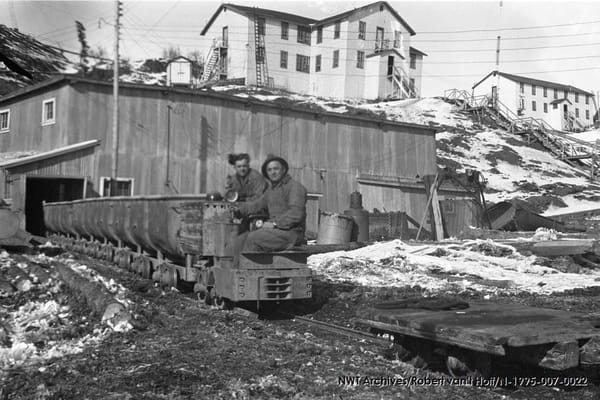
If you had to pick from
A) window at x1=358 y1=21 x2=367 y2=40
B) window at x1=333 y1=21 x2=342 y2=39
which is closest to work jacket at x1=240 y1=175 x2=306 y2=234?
window at x1=358 y1=21 x2=367 y2=40

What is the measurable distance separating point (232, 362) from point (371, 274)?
8743mm

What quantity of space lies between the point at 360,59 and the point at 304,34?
24.2ft

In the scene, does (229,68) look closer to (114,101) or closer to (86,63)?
(114,101)

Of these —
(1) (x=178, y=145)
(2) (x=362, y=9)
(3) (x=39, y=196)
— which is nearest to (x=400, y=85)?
(2) (x=362, y=9)

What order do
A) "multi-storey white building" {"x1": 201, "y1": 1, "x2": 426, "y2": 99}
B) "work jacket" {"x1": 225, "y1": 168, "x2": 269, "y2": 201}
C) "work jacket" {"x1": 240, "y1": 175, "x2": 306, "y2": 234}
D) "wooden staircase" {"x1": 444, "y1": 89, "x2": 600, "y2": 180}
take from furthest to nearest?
1. "multi-storey white building" {"x1": 201, "y1": 1, "x2": 426, "y2": 99}
2. "wooden staircase" {"x1": 444, "y1": 89, "x2": 600, "y2": 180}
3. "work jacket" {"x1": 225, "y1": 168, "x2": 269, "y2": 201}
4. "work jacket" {"x1": 240, "y1": 175, "x2": 306, "y2": 234}

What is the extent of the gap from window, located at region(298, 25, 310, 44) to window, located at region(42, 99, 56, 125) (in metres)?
48.2

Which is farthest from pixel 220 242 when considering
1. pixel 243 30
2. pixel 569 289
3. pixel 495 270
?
pixel 243 30

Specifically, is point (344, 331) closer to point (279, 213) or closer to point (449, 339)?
point (279, 213)

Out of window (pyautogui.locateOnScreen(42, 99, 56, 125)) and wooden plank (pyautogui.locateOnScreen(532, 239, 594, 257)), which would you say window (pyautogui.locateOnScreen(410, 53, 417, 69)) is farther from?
wooden plank (pyautogui.locateOnScreen(532, 239, 594, 257))

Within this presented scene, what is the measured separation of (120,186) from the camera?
25375 mm

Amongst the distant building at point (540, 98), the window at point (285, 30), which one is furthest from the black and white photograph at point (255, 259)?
the distant building at point (540, 98)

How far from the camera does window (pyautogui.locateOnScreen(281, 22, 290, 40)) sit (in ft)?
228

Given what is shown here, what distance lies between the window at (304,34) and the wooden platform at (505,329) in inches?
2664

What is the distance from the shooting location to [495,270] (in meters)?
15.9
